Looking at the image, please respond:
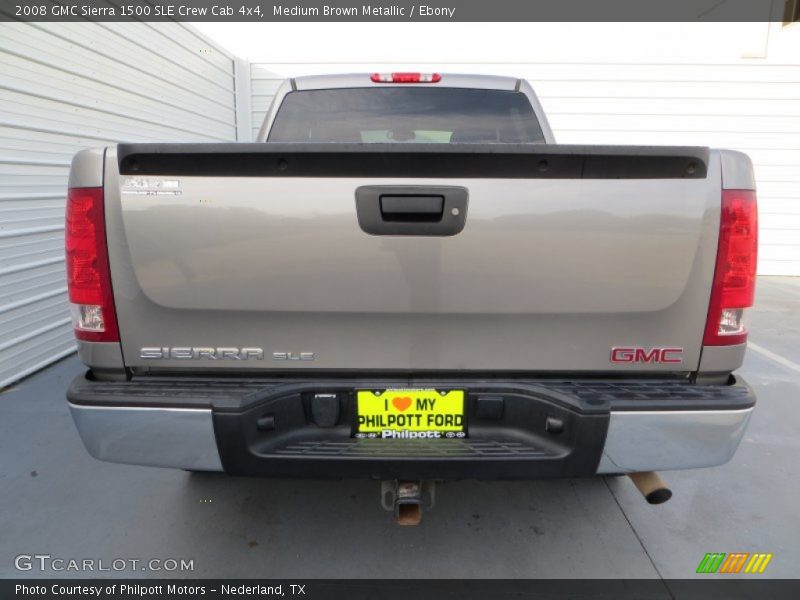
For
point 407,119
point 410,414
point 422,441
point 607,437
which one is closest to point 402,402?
point 410,414

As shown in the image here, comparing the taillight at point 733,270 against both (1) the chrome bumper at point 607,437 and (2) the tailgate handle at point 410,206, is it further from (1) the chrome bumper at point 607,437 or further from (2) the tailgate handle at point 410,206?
(2) the tailgate handle at point 410,206

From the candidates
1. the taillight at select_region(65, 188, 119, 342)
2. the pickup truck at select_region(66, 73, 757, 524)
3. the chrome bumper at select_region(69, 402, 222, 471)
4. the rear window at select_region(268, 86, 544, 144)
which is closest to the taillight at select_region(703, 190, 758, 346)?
the pickup truck at select_region(66, 73, 757, 524)

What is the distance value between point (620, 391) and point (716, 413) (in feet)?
1.00

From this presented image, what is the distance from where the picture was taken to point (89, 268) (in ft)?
5.21

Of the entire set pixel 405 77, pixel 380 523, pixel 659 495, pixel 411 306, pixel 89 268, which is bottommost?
pixel 380 523

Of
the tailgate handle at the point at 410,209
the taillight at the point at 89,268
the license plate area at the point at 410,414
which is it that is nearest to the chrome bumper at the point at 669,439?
the license plate area at the point at 410,414

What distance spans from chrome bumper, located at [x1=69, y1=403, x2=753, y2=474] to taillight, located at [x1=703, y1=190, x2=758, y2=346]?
0.89ft

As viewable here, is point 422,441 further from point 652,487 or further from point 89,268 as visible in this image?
point 89,268

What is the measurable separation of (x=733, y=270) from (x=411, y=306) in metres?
1.07

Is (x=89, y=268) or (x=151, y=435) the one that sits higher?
(x=89, y=268)

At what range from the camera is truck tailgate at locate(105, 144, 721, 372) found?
1.53 metres

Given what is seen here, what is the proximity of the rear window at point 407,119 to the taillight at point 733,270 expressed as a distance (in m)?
1.42

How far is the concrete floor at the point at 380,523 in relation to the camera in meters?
2.02

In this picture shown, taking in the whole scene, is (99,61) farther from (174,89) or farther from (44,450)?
(44,450)
